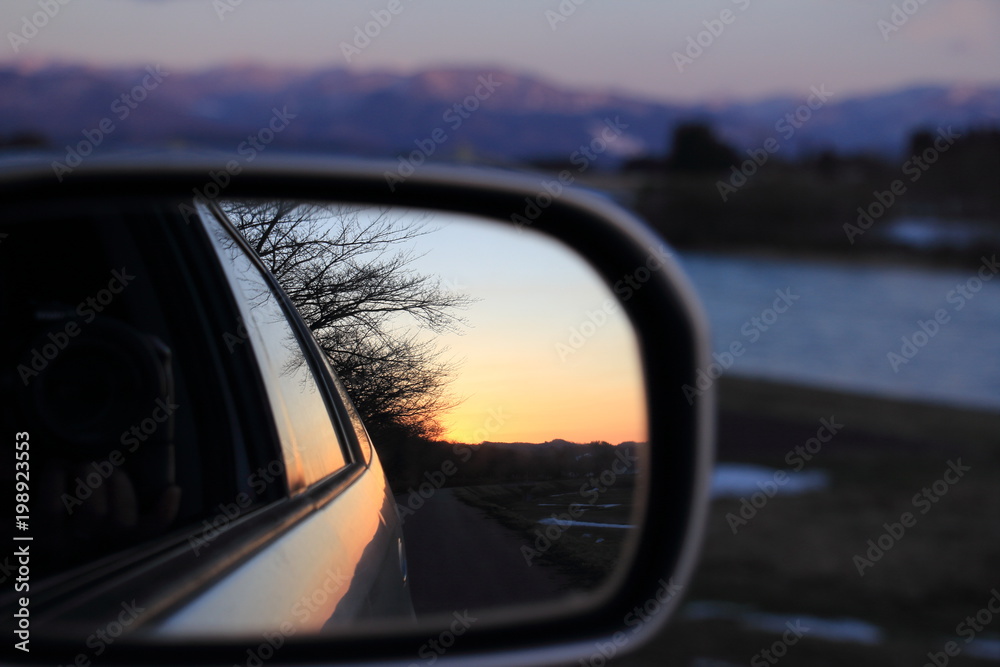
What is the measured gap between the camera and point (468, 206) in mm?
1766

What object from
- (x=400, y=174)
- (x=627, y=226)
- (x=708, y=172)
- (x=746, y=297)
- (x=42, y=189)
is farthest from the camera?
(x=708, y=172)

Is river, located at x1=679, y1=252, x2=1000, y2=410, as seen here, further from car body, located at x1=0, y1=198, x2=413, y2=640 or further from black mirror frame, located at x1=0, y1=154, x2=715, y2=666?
car body, located at x1=0, y1=198, x2=413, y2=640

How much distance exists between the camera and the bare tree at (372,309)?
1482 mm

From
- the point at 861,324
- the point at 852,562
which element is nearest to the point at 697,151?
the point at 861,324

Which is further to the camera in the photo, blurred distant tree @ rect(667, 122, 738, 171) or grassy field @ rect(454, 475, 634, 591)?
blurred distant tree @ rect(667, 122, 738, 171)

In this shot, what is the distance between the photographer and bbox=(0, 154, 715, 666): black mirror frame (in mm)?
1498

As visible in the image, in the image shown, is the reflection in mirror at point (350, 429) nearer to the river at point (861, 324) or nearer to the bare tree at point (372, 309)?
the bare tree at point (372, 309)

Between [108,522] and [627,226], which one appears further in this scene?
[627,226]

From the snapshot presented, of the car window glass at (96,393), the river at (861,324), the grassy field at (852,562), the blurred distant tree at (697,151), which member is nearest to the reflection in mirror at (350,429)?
the car window glass at (96,393)

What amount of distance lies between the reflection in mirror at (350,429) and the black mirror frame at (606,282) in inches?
1.8

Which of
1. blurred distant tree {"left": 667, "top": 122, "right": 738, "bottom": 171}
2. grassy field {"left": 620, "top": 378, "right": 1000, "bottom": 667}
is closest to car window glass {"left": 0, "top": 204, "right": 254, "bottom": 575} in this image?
grassy field {"left": 620, "top": 378, "right": 1000, "bottom": 667}

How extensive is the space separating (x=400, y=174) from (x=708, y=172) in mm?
53029

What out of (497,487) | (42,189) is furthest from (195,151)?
(497,487)

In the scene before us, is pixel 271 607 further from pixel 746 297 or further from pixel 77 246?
pixel 746 297
